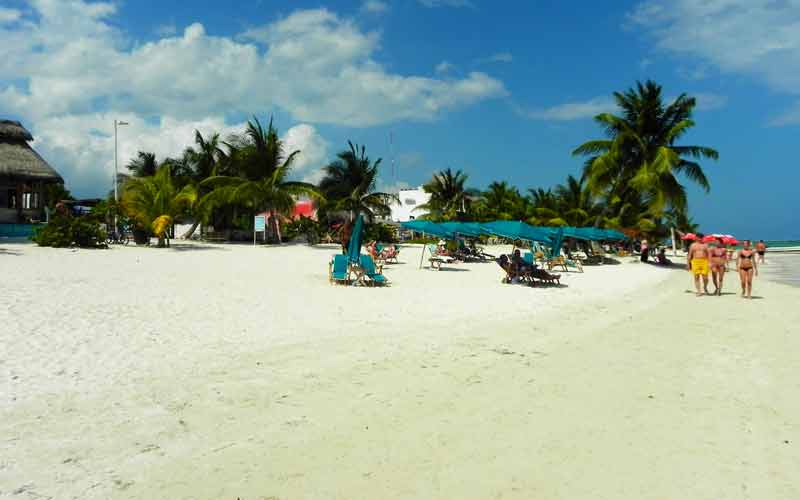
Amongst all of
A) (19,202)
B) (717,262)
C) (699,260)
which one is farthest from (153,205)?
(717,262)

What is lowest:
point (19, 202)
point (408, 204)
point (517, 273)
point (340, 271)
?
point (517, 273)

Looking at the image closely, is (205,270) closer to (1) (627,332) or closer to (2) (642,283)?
(1) (627,332)

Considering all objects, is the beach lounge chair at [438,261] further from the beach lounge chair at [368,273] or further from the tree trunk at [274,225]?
the tree trunk at [274,225]

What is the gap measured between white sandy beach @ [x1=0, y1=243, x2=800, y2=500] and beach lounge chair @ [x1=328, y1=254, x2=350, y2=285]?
2.70 m

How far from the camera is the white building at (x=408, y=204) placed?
2416 inches

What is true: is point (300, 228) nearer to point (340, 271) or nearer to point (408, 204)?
point (340, 271)

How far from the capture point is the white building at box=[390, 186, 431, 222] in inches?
2416

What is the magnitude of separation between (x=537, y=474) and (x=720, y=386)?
9.85 feet

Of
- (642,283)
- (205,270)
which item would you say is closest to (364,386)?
(205,270)

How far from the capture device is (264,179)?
91.2ft

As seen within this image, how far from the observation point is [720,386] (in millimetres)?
5297

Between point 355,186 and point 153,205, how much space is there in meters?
13.6

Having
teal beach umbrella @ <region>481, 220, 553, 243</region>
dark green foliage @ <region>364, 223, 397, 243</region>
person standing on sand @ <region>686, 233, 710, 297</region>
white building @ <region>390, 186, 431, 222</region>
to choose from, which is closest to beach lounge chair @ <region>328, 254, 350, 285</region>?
teal beach umbrella @ <region>481, 220, 553, 243</region>

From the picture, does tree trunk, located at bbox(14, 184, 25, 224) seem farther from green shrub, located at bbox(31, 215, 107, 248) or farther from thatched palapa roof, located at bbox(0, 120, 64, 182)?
green shrub, located at bbox(31, 215, 107, 248)
